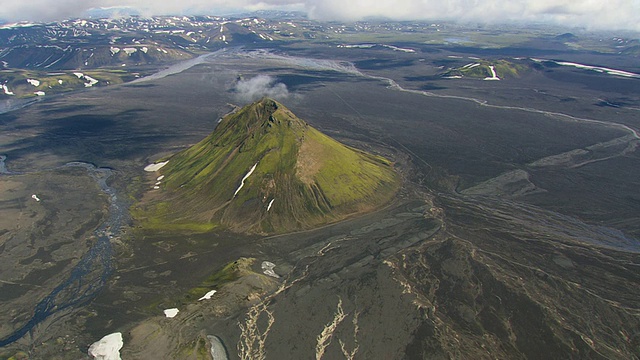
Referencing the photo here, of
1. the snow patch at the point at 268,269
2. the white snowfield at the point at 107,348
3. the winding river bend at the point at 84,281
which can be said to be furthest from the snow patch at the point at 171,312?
the snow patch at the point at 268,269

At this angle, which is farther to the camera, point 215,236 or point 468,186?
point 468,186

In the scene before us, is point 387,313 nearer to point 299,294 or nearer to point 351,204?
point 299,294

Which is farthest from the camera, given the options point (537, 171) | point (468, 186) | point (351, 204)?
point (537, 171)

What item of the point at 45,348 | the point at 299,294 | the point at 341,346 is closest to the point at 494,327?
the point at 341,346

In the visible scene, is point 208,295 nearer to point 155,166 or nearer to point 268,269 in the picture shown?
point 268,269

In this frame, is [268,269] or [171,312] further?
[268,269]

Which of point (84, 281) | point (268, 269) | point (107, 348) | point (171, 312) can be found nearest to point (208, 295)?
point (171, 312)

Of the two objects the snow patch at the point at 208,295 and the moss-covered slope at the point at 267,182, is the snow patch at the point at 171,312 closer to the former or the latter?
the snow patch at the point at 208,295
